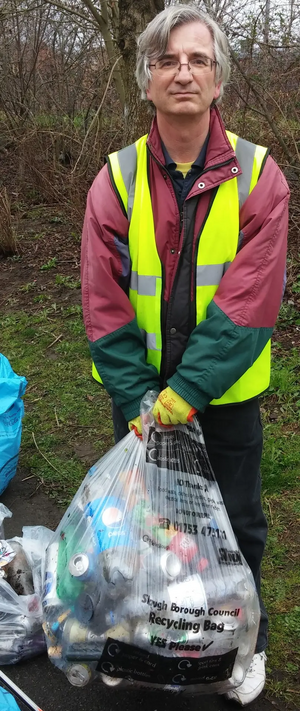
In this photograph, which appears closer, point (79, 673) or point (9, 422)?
point (79, 673)

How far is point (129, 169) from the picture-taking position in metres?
1.80

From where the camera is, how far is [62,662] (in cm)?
178

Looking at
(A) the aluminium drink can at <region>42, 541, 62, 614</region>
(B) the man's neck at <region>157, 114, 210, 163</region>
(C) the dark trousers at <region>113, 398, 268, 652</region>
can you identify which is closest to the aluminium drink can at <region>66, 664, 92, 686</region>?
(A) the aluminium drink can at <region>42, 541, 62, 614</region>

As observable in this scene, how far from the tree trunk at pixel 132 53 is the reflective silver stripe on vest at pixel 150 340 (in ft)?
12.6

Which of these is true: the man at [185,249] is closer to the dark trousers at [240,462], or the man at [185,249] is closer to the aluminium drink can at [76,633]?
the dark trousers at [240,462]

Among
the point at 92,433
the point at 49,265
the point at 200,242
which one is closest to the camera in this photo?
the point at 200,242

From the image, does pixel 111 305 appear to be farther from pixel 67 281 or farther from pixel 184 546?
pixel 67 281

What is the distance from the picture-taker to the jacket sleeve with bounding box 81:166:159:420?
1764mm

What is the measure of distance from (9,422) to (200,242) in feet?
5.48

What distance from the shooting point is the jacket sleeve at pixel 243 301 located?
168 centimetres

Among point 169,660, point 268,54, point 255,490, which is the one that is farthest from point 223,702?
point 268,54

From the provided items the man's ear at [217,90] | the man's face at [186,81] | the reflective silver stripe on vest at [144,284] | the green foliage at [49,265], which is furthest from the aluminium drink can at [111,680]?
the green foliage at [49,265]

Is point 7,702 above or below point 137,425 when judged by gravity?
below

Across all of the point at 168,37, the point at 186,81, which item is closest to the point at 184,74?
the point at 186,81
